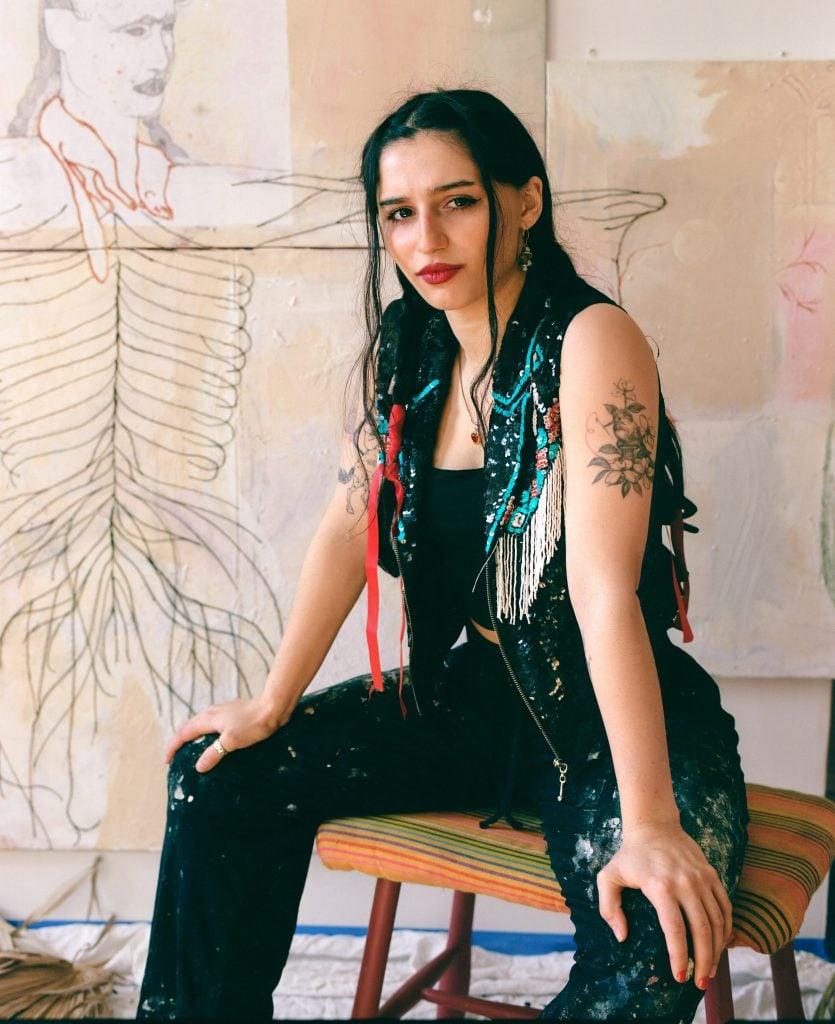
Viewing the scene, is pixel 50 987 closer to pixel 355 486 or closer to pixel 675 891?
pixel 355 486

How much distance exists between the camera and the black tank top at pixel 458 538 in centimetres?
129

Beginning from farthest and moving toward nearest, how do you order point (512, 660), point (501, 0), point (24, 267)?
1. point (24, 267)
2. point (501, 0)
3. point (512, 660)

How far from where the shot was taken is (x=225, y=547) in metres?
1.86

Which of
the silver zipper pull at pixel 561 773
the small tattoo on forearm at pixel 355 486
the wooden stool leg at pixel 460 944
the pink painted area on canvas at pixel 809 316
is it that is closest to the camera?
the silver zipper pull at pixel 561 773

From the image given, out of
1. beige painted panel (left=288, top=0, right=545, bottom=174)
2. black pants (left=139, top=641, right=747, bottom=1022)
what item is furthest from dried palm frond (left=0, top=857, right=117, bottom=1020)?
beige painted panel (left=288, top=0, right=545, bottom=174)

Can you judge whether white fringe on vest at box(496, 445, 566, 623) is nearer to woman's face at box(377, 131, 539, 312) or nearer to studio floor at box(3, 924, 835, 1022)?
woman's face at box(377, 131, 539, 312)

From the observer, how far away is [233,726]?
51.1 inches

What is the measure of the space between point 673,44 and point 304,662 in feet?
4.02

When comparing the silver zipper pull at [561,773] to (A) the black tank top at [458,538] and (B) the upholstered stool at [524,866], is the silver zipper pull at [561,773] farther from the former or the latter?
(A) the black tank top at [458,538]

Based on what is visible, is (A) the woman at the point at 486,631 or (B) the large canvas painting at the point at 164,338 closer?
(A) the woman at the point at 486,631

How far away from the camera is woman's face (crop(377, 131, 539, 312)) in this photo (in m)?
1.21

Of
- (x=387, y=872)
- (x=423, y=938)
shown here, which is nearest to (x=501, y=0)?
(x=387, y=872)

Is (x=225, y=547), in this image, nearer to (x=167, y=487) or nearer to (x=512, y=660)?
(x=167, y=487)

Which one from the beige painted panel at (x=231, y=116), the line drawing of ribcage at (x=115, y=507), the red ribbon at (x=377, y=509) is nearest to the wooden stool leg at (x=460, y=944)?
the red ribbon at (x=377, y=509)
